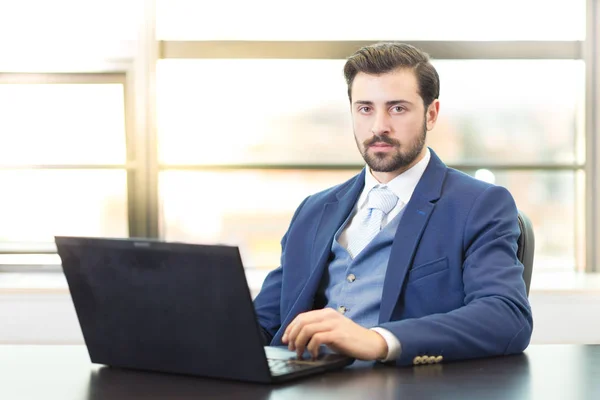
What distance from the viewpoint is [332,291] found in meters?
2.04

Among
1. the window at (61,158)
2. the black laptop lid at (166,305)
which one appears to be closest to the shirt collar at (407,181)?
the black laptop lid at (166,305)

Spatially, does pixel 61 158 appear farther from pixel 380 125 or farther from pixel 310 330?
pixel 310 330

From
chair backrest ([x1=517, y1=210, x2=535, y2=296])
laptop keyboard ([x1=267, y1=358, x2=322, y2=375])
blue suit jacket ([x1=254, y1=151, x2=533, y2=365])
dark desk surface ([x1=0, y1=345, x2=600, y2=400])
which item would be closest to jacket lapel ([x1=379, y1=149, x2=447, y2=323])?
blue suit jacket ([x1=254, y1=151, x2=533, y2=365])

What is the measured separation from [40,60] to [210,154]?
2.58 ft

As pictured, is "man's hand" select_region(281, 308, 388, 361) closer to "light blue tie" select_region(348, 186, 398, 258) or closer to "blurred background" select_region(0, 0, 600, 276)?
"light blue tie" select_region(348, 186, 398, 258)

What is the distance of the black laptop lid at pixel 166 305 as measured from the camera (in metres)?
1.31

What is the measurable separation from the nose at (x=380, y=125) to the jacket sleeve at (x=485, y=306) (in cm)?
27

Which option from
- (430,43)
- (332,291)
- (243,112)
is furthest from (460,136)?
(332,291)

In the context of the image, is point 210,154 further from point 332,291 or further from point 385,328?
point 385,328

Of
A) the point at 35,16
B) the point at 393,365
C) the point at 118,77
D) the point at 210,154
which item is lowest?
the point at 393,365

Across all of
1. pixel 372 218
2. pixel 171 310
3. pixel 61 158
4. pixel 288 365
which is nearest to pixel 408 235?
pixel 372 218

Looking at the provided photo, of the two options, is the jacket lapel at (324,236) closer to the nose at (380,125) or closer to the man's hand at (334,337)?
the nose at (380,125)

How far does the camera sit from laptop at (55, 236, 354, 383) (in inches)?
51.6

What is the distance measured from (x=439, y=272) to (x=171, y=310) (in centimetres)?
71
